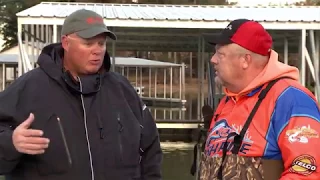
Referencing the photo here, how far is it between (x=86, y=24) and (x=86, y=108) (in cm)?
42

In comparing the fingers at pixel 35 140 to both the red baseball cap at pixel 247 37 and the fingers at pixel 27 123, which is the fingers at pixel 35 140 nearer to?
the fingers at pixel 27 123

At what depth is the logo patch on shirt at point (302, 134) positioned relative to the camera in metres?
2.49

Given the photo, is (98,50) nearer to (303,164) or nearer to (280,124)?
(280,124)

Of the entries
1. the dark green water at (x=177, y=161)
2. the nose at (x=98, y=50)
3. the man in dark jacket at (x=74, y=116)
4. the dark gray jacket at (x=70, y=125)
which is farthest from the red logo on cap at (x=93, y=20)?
the dark green water at (x=177, y=161)

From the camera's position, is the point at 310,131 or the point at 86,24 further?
the point at 86,24

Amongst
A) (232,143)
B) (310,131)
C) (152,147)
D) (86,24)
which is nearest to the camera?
(310,131)

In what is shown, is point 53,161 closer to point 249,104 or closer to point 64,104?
point 64,104

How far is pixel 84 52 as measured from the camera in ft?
9.53

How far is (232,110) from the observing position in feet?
9.27

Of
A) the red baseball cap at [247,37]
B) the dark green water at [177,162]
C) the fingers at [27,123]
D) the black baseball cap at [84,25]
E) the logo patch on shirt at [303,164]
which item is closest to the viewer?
the logo patch on shirt at [303,164]

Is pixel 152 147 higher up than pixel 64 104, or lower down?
lower down

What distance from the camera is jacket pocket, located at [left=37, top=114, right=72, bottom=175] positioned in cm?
277

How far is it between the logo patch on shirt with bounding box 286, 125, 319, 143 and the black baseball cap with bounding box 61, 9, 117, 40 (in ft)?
3.43

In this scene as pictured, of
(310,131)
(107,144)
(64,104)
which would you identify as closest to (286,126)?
(310,131)
